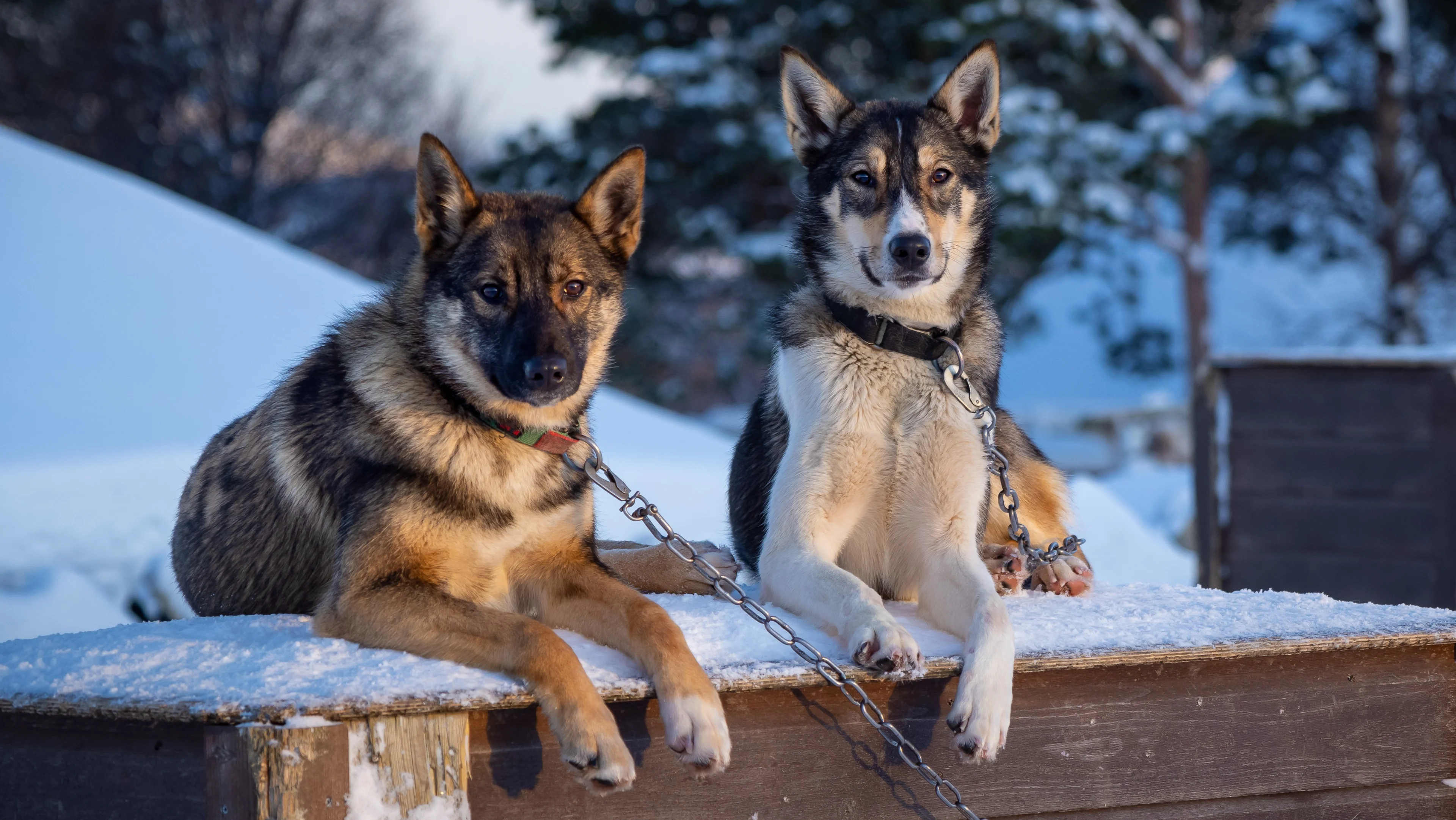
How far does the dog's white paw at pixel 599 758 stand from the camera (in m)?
1.88

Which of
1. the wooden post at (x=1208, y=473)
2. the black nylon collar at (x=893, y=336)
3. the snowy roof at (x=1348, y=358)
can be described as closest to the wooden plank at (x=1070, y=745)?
the black nylon collar at (x=893, y=336)

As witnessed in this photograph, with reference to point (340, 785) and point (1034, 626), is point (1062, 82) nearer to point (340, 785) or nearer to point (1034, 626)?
point (1034, 626)

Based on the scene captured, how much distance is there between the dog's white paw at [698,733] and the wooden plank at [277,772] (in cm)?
55

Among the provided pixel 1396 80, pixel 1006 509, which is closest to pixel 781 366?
pixel 1006 509

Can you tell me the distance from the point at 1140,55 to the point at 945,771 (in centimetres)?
1384

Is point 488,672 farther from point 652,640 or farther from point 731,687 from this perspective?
point 731,687

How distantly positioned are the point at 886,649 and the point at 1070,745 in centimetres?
49

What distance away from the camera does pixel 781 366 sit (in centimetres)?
314

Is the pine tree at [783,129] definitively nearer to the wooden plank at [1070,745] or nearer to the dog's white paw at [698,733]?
the wooden plank at [1070,745]

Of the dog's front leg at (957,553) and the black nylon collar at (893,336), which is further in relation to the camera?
the black nylon collar at (893,336)

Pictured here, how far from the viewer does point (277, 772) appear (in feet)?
5.85

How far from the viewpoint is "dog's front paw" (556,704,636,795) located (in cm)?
188

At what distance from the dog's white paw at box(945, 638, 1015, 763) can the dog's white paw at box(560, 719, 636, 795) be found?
2.18 ft

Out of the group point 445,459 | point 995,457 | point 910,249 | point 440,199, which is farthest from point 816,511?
point 440,199
